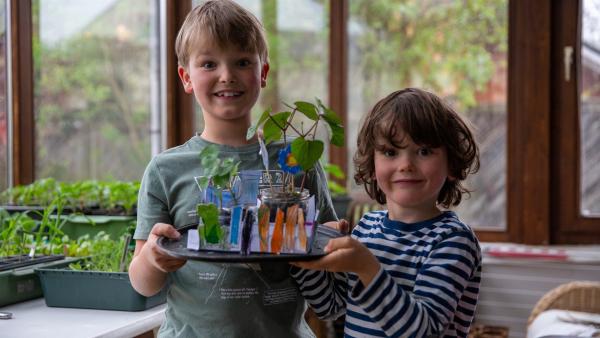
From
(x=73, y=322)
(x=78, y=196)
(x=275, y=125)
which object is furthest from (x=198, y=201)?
(x=78, y=196)

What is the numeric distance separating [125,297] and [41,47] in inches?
60.2

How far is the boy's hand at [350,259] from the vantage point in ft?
3.76

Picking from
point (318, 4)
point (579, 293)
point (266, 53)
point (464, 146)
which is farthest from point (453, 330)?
point (318, 4)

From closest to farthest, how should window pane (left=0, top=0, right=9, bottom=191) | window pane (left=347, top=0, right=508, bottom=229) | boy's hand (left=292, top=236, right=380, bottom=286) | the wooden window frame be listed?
boy's hand (left=292, top=236, right=380, bottom=286), window pane (left=0, top=0, right=9, bottom=191), the wooden window frame, window pane (left=347, top=0, right=508, bottom=229)

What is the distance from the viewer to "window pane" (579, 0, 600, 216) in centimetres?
399

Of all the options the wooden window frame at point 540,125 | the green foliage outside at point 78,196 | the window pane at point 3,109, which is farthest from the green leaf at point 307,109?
the wooden window frame at point 540,125

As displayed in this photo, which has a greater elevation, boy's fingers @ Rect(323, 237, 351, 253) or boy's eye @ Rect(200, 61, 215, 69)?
boy's eye @ Rect(200, 61, 215, 69)

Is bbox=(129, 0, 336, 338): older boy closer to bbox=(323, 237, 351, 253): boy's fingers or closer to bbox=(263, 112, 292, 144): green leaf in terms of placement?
bbox=(263, 112, 292, 144): green leaf

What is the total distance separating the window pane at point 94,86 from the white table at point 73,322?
1294 millimetres

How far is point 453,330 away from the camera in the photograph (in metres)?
1.30

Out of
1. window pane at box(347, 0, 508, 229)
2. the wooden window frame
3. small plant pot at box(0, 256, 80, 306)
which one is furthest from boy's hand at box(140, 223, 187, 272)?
window pane at box(347, 0, 508, 229)

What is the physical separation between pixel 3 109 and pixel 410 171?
6.56 ft

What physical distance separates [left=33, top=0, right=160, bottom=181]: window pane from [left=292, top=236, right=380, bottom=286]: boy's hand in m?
2.13

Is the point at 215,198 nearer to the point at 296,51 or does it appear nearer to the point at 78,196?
the point at 78,196
